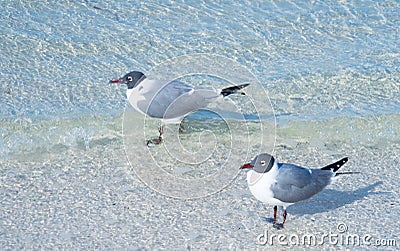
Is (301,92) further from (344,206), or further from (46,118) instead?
(46,118)

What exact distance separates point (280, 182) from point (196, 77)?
1.93 metres

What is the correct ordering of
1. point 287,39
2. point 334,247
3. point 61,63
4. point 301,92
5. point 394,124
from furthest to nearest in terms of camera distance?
1. point 287,39
2. point 61,63
3. point 301,92
4. point 394,124
5. point 334,247

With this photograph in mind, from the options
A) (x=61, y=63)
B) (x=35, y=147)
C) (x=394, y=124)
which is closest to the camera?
(x=35, y=147)

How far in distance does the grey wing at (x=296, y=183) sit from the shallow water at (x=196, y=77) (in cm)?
33

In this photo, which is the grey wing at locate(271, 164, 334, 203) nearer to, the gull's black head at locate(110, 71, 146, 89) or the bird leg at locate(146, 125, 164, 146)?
the bird leg at locate(146, 125, 164, 146)

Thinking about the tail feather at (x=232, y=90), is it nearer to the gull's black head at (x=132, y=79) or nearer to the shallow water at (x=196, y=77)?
the shallow water at (x=196, y=77)

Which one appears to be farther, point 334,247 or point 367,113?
point 367,113

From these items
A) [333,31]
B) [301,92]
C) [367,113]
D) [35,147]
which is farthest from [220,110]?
[333,31]

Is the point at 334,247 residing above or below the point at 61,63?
above

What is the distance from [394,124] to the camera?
4371 mm

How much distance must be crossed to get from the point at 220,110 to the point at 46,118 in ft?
3.66

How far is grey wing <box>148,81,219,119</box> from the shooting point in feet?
13.4

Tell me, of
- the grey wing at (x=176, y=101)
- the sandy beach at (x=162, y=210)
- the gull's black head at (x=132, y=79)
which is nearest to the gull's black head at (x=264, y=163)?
the sandy beach at (x=162, y=210)

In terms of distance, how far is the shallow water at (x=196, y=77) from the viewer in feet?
13.1
